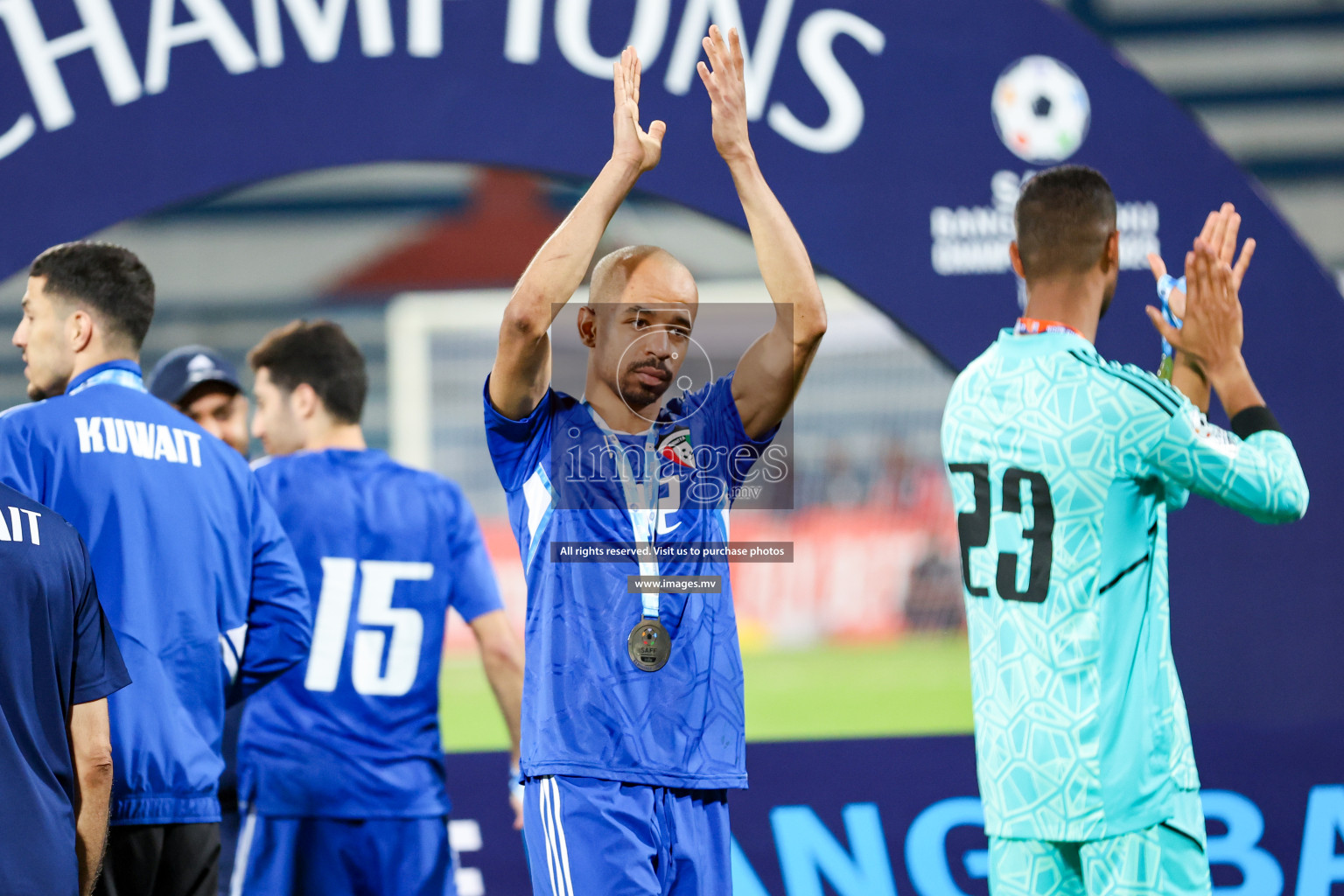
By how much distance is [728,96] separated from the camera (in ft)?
8.67

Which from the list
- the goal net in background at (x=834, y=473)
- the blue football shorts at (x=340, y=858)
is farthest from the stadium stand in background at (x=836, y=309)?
the blue football shorts at (x=340, y=858)

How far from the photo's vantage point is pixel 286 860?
3.65 m

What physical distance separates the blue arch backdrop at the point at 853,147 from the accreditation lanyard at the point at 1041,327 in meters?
1.93

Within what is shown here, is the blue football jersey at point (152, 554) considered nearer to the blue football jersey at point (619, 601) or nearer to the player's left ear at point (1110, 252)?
the blue football jersey at point (619, 601)

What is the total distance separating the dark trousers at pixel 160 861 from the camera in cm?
292

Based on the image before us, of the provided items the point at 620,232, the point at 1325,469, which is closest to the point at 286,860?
the point at 1325,469

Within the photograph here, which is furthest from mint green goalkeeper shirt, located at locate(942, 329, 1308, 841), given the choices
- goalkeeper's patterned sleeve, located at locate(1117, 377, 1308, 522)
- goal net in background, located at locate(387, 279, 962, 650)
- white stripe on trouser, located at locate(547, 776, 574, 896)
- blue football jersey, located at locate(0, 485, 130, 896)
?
goal net in background, located at locate(387, 279, 962, 650)

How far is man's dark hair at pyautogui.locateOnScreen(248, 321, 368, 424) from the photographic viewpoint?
156 inches

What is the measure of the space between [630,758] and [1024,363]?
3.64 feet

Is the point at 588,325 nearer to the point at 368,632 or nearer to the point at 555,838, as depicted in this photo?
the point at 555,838

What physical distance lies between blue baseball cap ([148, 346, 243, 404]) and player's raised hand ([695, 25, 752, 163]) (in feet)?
6.88

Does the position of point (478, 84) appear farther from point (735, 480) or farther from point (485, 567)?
point (735, 480)

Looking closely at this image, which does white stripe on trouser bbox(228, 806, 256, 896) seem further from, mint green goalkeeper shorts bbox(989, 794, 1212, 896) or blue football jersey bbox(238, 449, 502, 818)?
mint green goalkeeper shorts bbox(989, 794, 1212, 896)

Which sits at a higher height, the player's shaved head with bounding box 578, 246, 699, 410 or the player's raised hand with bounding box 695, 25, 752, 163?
the player's raised hand with bounding box 695, 25, 752, 163
